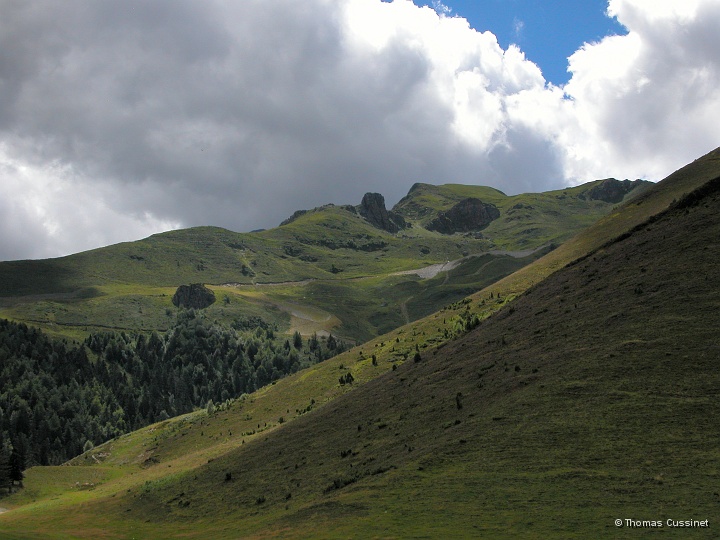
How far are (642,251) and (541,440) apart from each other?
1446 inches

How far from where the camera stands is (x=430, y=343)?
108 meters

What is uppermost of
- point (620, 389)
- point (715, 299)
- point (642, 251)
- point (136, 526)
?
point (642, 251)

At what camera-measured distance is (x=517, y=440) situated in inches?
1857

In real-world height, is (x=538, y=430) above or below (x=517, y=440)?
above

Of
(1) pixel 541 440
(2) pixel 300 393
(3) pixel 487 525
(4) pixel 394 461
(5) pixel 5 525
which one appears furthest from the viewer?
(2) pixel 300 393

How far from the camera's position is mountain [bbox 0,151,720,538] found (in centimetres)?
3909

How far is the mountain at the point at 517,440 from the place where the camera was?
3909cm

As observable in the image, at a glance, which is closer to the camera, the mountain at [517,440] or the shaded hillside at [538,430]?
the shaded hillside at [538,430]

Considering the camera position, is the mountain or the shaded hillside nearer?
the shaded hillside

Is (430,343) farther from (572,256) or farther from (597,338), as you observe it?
(597,338)

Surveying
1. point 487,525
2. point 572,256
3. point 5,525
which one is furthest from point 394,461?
point 572,256

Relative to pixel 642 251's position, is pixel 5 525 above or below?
below

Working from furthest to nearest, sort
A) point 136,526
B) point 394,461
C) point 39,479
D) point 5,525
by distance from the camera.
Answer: point 39,479
point 5,525
point 136,526
point 394,461

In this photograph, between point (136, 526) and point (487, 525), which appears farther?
point (136, 526)
